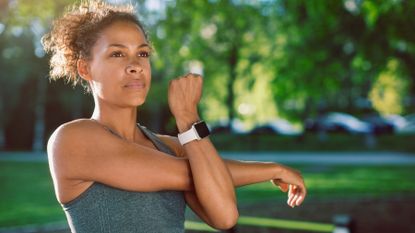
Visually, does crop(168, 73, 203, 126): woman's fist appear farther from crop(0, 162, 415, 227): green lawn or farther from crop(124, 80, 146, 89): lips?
crop(0, 162, 415, 227): green lawn

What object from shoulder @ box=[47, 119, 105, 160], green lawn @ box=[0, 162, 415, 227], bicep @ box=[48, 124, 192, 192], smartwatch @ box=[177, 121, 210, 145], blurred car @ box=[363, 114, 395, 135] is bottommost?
blurred car @ box=[363, 114, 395, 135]

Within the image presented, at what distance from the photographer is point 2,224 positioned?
32.7 ft

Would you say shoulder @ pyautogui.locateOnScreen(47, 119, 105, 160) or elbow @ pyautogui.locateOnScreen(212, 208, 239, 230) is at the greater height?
shoulder @ pyautogui.locateOnScreen(47, 119, 105, 160)

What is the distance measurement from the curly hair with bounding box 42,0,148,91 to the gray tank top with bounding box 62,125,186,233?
42cm

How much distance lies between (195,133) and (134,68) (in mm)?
257

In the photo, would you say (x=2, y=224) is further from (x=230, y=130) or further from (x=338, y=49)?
(x=230, y=130)

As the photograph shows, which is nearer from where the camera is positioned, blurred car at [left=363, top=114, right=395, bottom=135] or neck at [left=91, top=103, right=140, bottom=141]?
neck at [left=91, top=103, right=140, bottom=141]

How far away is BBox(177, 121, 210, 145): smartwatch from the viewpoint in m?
1.77

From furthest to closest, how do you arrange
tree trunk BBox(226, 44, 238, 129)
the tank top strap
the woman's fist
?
tree trunk BBox(226, 44, 238, 129) → the tank top strap → the woman's fist

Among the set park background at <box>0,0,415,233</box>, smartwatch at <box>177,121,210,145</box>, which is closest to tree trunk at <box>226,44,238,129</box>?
park background at <box>0,0,415,233</box>

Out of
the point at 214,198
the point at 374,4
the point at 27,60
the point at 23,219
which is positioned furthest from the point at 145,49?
the point at 27,60

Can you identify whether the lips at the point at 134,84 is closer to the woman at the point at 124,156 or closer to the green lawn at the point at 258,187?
the woman at the point at 124,156

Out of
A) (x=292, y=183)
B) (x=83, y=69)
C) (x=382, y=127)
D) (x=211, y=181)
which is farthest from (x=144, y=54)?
(x=382, y=127)

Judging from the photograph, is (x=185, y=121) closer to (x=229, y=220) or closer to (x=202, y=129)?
(x=202, y=129)
